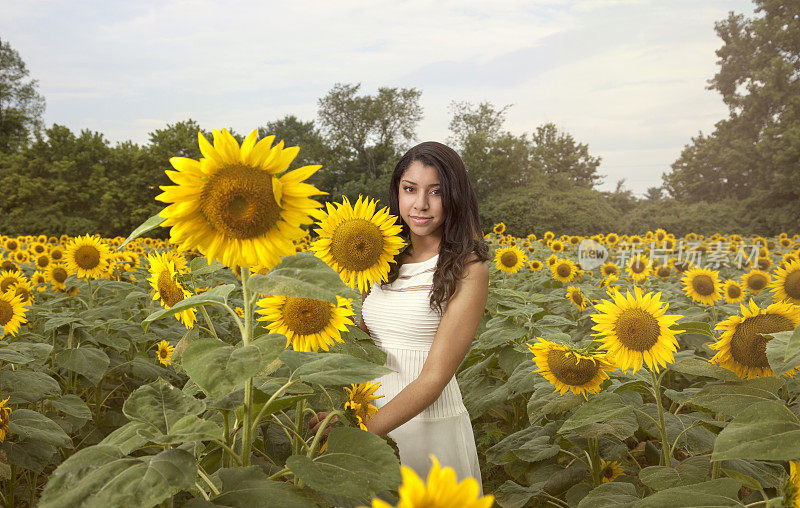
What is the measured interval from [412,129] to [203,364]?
4762 cm

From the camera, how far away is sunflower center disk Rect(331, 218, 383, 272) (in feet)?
6.40

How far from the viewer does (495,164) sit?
38906 mm

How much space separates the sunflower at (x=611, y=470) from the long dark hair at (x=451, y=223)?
1.03m

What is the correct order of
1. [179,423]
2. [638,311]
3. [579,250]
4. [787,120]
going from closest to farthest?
1. [179,423]
2. [638,311]
3. [579,250]
4. [787,120]

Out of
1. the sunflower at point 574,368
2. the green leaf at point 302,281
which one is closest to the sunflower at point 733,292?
the sunflower at point 574,368

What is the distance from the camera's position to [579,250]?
35.0ft

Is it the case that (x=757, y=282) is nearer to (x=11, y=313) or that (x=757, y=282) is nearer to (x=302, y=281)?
(x=302, y=281)

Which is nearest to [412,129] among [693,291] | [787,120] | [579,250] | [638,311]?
[787,120]

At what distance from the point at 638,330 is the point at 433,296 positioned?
0.80m

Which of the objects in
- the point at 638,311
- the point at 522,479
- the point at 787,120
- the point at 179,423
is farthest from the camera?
the point at 787,120

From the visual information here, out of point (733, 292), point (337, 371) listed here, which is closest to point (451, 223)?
point (337, 371)

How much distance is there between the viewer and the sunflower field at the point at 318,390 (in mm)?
998

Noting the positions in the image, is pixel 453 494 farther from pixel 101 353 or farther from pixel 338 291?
pixel 101 353

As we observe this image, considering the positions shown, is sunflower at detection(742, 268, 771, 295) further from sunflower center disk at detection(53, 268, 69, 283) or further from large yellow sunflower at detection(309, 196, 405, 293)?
sunflower center disk at detection(53, 268, 69, 283)
